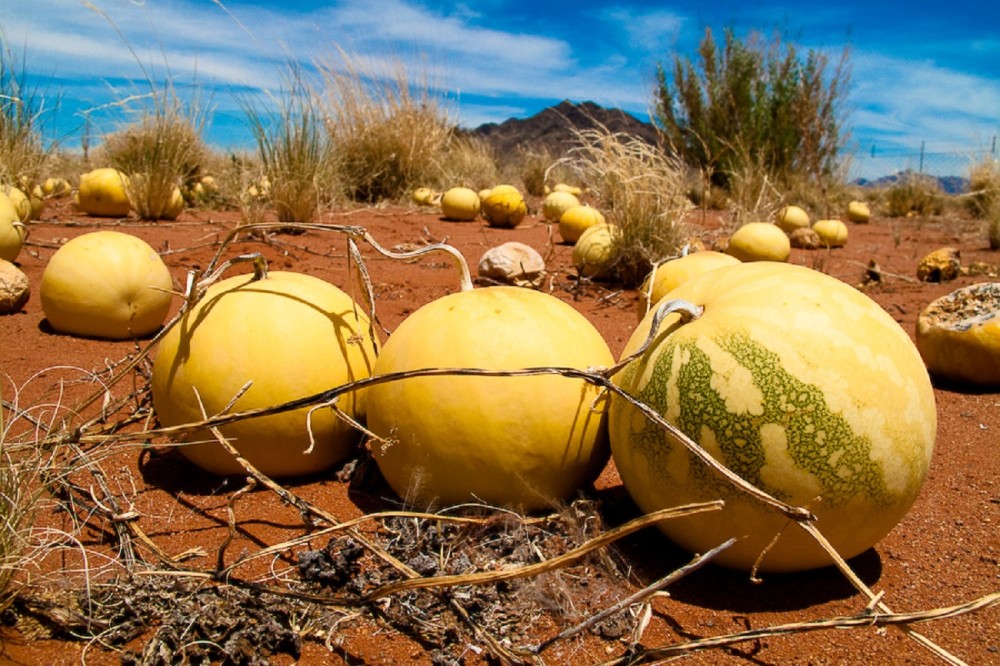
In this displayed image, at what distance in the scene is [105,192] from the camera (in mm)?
8406

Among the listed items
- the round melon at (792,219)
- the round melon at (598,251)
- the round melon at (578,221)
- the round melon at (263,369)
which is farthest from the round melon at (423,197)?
the round melon at (263,369)

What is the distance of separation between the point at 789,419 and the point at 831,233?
8674 mm

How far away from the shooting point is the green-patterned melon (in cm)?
184

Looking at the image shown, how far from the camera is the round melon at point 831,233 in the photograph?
9633 millimetres

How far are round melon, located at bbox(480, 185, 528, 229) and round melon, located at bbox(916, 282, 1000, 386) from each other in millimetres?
6078

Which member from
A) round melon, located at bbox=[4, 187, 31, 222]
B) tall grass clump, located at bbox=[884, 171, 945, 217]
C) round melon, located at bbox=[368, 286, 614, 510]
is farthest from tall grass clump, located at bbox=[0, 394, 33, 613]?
tall grass clump, located at bbox=[884, 171, 945, 217]

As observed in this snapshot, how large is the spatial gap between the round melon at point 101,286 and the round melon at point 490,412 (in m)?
2.50

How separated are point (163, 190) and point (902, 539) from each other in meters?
7.92

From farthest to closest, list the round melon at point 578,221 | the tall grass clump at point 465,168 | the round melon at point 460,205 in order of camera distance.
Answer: the tall grass clump at point 465,168
the round melon at point 460,205
the round melon at point 578,221

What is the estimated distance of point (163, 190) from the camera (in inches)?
324

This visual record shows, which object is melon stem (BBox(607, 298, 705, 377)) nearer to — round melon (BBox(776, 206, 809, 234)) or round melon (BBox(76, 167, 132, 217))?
round melon (BBox(76, 167, 132, 217))

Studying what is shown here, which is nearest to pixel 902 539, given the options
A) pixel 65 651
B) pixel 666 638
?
pixel 666 638

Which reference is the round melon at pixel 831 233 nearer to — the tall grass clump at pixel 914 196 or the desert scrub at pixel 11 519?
the tall grass clump at pixel 914 196

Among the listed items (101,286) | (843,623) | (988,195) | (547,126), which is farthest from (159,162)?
(547,126)
